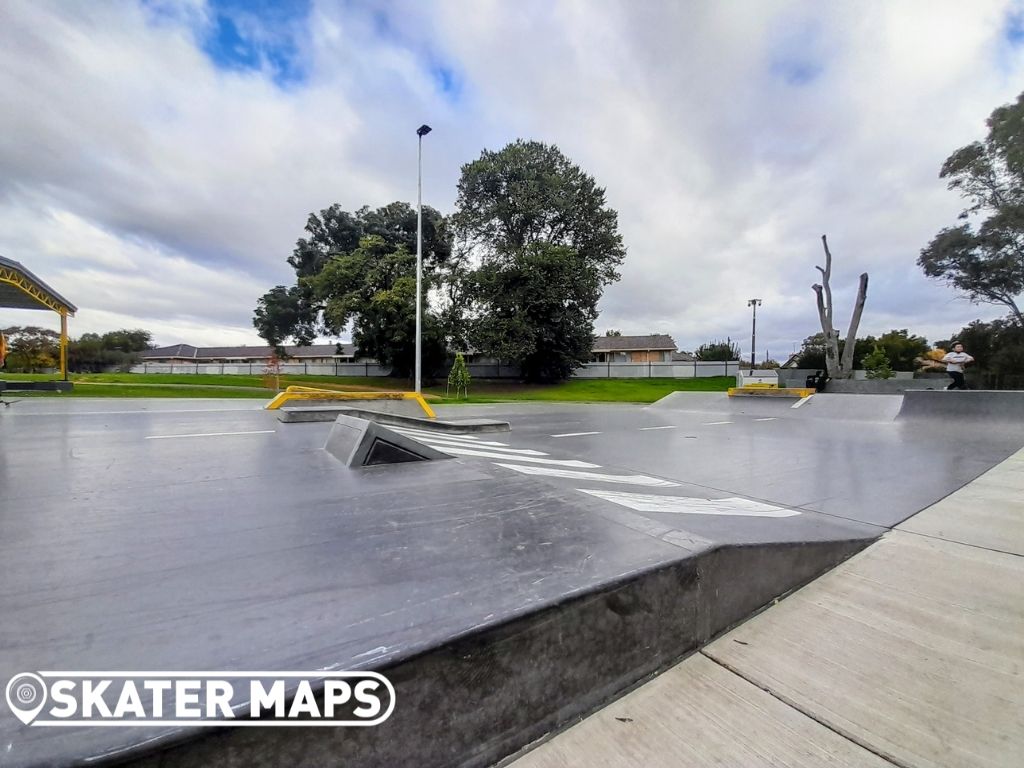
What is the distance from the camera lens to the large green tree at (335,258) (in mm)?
29516

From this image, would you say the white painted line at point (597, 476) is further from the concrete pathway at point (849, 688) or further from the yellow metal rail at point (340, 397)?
the yellow metal rail at point (340, 397)

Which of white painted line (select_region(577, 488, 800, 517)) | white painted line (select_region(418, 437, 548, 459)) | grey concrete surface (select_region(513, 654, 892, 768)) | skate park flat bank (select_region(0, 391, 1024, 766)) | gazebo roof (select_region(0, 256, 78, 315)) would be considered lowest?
grey concrete surface (select_region(513, 654, 892, 768))

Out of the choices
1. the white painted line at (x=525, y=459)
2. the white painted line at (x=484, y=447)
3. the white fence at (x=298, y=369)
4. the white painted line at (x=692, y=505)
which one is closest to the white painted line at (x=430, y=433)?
the white painted line at (x=484, y=447)

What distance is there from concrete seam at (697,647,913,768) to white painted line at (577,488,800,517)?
1304mm

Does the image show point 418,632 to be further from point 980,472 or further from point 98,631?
point 980,472

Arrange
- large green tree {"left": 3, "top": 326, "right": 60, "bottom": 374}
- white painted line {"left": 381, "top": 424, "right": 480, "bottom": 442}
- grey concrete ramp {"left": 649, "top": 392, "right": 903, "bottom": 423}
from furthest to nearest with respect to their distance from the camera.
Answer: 1. large green tree {"left": 3, "top": 326, "right": 60, "bottom": 374}
2. grey concrete ramp {"left": 649, "top": 392, "right": 903, "bottom": 423}
3. white painted line {"left": 381, "top": 424, "right": 480, "bottom": 442}

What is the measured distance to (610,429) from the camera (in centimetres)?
908

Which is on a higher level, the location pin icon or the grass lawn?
the location pin icon

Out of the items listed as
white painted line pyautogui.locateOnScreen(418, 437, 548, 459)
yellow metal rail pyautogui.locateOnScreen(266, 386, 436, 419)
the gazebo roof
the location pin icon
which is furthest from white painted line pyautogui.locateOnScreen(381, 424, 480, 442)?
the gazebo roof

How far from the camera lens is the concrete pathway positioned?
137 cm

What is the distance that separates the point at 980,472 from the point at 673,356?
54.7 meters

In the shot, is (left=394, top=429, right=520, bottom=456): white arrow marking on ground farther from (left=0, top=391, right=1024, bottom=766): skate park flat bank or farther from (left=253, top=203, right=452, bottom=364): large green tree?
(left=253, top=203, right=452, bottom=364): large green tree

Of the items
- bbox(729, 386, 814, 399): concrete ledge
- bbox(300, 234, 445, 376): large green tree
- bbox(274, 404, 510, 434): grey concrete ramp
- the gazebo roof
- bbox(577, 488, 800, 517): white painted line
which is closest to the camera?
bbox(577, 488, 800, 517): white painted line

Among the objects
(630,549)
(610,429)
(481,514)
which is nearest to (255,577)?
(481,514)
